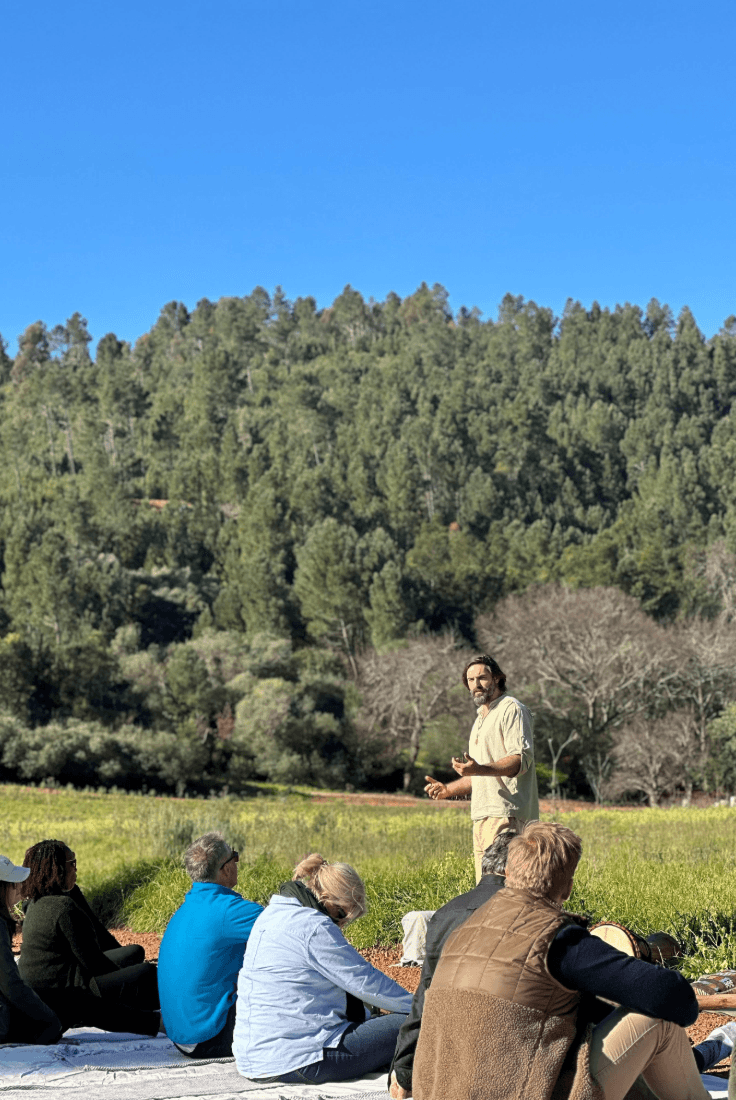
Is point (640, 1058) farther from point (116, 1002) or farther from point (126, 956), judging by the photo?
point (126, 956)

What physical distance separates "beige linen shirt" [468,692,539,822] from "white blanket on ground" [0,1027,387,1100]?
A: 1803 millimetres

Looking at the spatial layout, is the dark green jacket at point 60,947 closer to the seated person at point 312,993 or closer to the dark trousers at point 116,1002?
the dark trousers at point 116,1002

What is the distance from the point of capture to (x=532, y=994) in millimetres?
2863

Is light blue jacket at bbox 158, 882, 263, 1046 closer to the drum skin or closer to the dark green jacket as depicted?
the dark green jacket

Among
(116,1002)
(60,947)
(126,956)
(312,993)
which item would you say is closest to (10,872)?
(60,947)

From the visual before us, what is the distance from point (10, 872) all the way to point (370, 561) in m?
46.9

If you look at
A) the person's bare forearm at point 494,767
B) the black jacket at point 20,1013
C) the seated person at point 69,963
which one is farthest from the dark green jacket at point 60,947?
the person's bare forearm at point 494,767

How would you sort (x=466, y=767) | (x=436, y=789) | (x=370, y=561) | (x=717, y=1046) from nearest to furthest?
(x=717, y=1046) → (x=466, y=767) → (x=436, y=789) → (x=370, y=561)

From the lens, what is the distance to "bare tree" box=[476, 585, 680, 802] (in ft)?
114

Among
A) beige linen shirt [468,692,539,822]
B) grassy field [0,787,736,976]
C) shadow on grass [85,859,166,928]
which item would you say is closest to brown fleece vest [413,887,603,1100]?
beige linen shirt [468,692,539,822]

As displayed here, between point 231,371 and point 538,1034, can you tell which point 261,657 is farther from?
point 231,371

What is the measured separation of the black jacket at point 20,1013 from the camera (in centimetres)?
461

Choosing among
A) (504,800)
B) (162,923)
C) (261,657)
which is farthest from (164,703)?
(504,800)

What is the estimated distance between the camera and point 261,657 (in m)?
41.4
